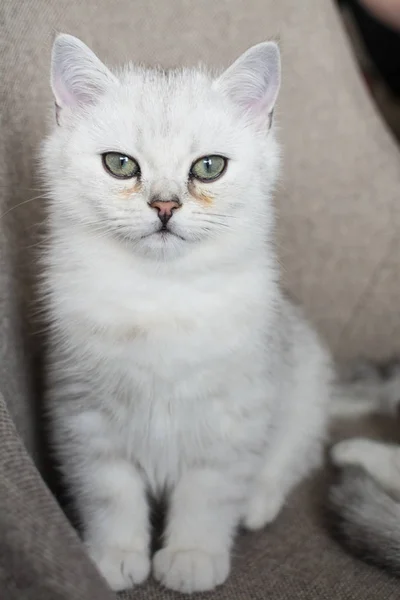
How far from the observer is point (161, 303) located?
3.04ft

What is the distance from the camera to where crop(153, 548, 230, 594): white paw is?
895 millimetres

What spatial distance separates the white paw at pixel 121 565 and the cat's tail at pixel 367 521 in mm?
287

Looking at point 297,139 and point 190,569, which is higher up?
point 297,139

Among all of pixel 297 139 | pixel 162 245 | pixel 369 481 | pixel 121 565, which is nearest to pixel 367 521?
pixel 369 481

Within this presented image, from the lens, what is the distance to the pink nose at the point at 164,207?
824mm

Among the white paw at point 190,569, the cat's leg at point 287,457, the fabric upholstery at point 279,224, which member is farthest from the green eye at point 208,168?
the white paw at point 190,569

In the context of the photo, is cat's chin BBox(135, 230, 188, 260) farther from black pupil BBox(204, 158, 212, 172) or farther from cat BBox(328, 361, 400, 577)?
cat BBox(328, 361, 400, 577)

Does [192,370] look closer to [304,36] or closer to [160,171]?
[160,171]

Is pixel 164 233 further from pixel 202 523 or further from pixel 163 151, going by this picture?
pixel 202 523

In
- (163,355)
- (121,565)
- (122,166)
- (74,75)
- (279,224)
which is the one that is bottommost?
(121,565)

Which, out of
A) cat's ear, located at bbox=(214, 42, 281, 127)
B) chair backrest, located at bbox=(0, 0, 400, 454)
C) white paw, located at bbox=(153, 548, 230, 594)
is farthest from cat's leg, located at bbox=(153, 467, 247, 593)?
cat's ear, located at bbox=(214, 42, 281, 127)

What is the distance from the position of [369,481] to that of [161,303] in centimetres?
42

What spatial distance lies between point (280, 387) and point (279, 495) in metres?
0.19

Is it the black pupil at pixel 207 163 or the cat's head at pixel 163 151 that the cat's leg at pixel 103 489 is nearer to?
the cat's head at pixel 163 151
